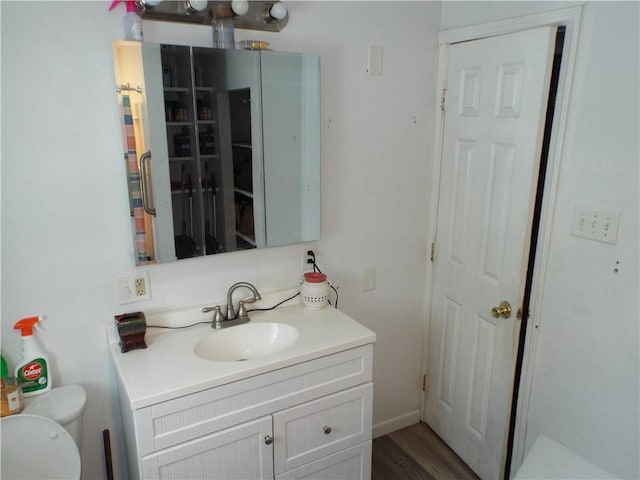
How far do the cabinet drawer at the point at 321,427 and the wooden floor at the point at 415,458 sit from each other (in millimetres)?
520

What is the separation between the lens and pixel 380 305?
2.31 m

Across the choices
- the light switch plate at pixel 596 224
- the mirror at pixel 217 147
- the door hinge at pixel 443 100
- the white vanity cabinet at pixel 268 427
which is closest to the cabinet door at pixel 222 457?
the white vanity cabinet at pixel 268 427

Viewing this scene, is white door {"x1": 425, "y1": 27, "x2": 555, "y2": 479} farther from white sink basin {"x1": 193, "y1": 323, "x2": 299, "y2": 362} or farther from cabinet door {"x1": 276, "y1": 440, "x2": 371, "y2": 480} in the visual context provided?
white sink basin {"x1": 193, "y1": 323, "x2": 299, "y2": 362}

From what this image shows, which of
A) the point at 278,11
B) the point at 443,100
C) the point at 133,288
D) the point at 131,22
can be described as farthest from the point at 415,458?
the point at 131,22

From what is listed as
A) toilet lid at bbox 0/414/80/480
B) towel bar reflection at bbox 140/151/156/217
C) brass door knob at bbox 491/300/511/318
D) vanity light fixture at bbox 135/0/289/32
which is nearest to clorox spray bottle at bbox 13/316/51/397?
toilet lid at bbox 0/414/80/480

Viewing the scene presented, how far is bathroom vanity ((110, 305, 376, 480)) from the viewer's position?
4.73ft

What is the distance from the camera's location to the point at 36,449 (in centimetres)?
143

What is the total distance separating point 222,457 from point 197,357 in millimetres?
326

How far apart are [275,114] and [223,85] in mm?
227

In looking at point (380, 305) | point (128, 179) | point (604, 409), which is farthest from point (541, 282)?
point (128, 179)

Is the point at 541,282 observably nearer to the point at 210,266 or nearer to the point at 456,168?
the point at 456,168

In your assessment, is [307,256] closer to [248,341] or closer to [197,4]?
[248,341]

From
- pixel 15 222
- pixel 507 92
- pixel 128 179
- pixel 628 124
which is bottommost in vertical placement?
pixel 15 222

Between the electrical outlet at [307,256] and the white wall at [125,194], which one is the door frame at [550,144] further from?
the electrical outlet at [307,256]
